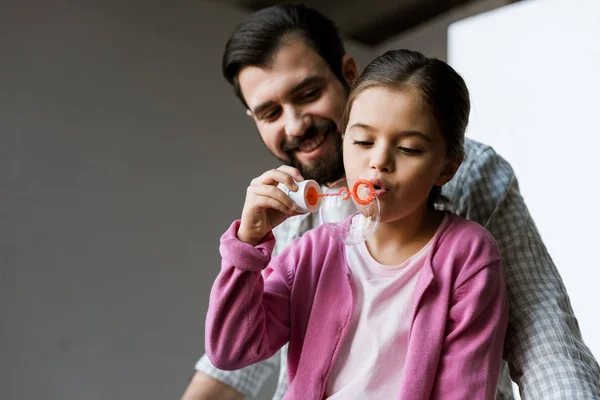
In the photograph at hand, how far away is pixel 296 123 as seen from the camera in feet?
4.59

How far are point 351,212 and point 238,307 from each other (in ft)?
0.69

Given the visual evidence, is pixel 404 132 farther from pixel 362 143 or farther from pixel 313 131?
pixel 313 131

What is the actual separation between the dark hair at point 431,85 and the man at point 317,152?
0.25 metres

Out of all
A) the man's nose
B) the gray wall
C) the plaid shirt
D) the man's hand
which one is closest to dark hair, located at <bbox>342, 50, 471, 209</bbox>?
the plaid shirt

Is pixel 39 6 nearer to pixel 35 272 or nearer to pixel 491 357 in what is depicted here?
pixel 35 272

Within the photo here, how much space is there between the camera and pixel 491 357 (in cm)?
91

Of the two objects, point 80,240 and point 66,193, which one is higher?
point 66,193

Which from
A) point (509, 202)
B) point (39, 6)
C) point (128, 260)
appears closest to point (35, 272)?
point (128, 260)

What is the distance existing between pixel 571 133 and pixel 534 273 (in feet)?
4.98

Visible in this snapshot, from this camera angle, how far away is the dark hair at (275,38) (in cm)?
143

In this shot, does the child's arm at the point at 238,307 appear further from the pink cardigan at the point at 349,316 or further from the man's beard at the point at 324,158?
the man's beard at the point at 324,158

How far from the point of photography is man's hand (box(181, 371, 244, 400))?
1.42m

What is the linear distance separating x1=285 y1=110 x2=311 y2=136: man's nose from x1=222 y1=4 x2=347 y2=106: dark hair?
0.12 m

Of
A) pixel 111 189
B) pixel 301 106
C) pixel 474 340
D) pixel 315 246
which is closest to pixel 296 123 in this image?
pixel 301 106
